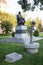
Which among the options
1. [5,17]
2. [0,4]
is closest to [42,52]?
[5,17]

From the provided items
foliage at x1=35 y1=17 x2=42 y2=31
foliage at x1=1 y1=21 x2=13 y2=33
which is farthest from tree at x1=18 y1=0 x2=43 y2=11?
foliage at x1=35 y1=17 x2=42 y2=31

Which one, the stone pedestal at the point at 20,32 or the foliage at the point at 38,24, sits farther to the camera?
the foliage at the point at 38,24

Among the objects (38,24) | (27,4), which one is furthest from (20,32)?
(38,24)

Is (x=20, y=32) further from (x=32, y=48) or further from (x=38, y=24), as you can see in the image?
(x=38, y=24)

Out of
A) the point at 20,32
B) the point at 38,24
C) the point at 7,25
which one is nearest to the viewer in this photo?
the point at 20,32

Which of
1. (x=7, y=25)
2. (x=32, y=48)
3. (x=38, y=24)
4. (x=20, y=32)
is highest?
(x=32, y=48)

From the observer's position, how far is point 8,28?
Result: 122 ft

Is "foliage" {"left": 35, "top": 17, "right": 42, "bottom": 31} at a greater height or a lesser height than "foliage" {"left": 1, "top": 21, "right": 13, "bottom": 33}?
lesser

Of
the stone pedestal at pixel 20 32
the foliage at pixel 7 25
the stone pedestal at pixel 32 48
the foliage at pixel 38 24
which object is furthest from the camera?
the foliage at pixel 38 24

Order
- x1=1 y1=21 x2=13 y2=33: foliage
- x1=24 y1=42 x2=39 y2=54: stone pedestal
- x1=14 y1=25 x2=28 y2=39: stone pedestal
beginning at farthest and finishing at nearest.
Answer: x1=1 y1=21 x2=13 y2=33: foliage < x1=14 y1=25 x2=28 y2=39: stone pedestal < x1=24 y1=42 x2=39 y2=54: stone pedestal

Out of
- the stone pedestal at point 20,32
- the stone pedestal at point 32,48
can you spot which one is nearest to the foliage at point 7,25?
the stone pedestal at point 20,32

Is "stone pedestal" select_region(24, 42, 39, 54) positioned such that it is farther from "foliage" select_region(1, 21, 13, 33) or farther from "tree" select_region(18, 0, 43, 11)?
"foliage" select_region(1, 21, 13, 33)

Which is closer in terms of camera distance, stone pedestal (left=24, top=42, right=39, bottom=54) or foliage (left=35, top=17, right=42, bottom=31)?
stone pedestal (left=24, top=42, right=39, bottom=54)

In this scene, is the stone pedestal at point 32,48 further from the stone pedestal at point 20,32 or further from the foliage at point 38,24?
A: the foliage at point 38,24
